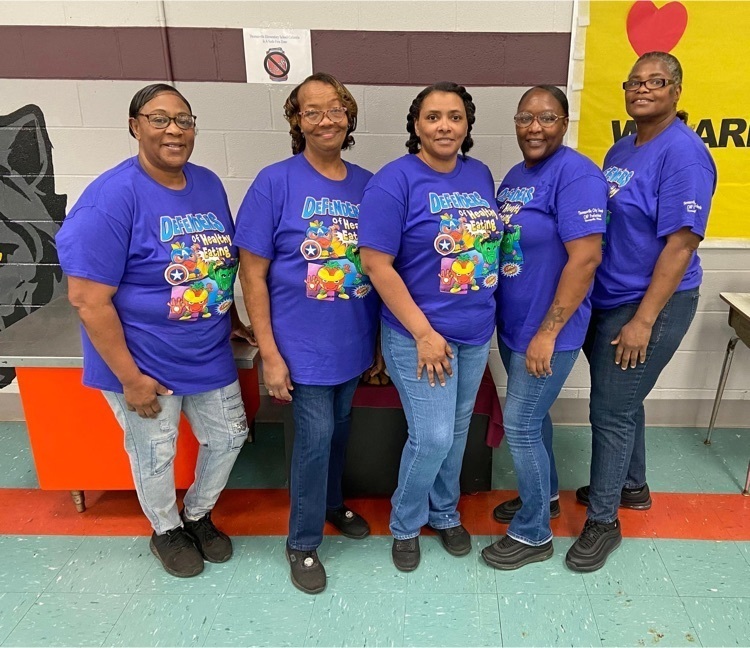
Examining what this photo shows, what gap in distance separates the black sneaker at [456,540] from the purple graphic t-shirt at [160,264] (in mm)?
952

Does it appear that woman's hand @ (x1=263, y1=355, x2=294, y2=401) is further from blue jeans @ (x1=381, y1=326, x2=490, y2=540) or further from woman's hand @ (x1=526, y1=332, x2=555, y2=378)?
woman's hand @ (x1=526, y1=332, x2=555, y2=378)

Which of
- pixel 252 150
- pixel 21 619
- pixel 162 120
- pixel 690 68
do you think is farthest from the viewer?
pixel 252 150

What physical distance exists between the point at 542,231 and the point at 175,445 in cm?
131

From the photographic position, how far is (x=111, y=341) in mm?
1556

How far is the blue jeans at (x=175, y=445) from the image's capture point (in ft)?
5.78

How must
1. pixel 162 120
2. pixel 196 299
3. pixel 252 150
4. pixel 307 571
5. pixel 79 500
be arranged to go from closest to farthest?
1. pixel 162 120
2. pixel 196 299
3. pixel 307 571
4. pixel 79 500
5. pixel 252 150

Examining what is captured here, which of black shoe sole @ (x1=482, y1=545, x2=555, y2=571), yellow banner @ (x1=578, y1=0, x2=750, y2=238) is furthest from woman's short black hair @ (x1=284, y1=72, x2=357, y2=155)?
black shoe sole @ (x1=482, y1=545, x2=555, y2=571)

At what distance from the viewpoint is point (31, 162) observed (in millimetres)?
2490

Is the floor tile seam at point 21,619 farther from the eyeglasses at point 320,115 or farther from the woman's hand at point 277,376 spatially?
the eyeglasses at point 320,115

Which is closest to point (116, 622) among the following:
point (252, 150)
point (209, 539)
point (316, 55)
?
point (209, 539)

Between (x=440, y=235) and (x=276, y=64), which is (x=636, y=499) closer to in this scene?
(x=440, y=235)

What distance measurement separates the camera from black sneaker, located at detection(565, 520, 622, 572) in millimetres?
1903

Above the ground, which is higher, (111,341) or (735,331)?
(111,341)

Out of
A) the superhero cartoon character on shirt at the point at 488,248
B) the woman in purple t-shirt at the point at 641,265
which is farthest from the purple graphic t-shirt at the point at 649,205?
the superhero cartoon character on shirt at the point at 488,248
